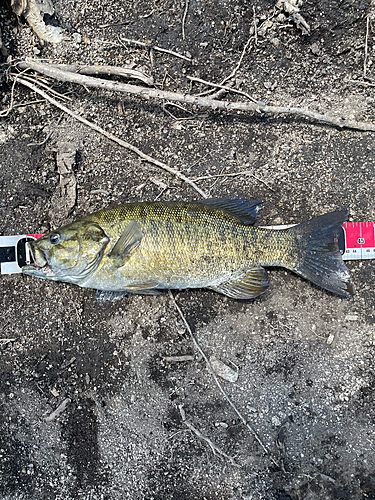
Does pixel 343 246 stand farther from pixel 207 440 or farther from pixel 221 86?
pixel 207 440

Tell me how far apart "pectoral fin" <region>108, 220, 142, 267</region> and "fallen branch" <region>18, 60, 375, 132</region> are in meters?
1.32

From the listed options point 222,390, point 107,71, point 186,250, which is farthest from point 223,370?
point 107,71

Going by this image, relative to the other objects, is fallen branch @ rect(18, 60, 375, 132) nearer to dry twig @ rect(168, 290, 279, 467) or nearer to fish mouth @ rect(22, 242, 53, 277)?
fish mouth @ rect(22, 242, 53, 277)

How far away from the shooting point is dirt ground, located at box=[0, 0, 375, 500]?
3.50 meters

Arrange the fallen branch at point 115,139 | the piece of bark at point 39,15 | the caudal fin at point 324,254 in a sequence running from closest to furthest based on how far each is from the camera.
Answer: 1. the caudal fin at point 324,254
2. the piece of bark at point 39,15
3. the fallen branch at point 115,139

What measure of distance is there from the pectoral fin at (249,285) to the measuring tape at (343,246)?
594 mm

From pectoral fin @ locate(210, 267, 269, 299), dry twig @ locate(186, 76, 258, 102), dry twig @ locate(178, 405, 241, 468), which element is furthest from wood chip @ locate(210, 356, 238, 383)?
dry twig @ locate(186, 76, 258, 102)

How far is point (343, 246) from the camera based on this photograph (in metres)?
3.59

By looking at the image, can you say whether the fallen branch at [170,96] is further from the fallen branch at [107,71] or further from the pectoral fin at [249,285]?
the pectoral fin at [249,285]

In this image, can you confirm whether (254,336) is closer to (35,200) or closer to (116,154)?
(116,154)

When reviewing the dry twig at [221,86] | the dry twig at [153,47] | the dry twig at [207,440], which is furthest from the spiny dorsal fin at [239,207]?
the dry twig at [207,440]

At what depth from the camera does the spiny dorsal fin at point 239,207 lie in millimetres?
3385

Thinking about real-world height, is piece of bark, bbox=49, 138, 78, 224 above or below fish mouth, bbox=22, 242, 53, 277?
above

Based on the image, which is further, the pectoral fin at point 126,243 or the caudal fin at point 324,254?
the caudal fin at point 324,254
